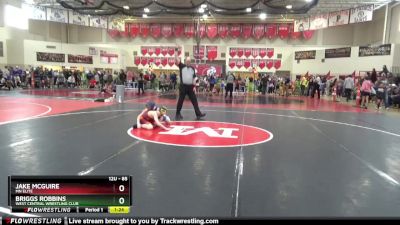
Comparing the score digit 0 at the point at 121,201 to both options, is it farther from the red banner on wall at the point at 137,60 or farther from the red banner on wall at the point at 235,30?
the red banner on wall at the point at 137,60

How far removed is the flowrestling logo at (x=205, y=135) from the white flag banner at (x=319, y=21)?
18.3 m

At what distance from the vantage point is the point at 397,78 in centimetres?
1644

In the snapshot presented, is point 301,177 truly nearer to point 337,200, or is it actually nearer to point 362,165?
point 337,200

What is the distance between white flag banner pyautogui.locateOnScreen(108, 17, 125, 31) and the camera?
88.6ft

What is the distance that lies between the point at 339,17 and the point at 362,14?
A: 1.68 metres

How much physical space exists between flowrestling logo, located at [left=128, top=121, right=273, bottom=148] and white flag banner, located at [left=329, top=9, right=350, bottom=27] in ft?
56.7

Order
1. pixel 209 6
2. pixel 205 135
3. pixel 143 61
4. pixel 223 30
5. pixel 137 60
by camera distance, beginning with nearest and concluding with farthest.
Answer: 1. pixel 205 135
2. pixel 209 6
3. pixel 223 30
4. pixel 143 61
5. pixel 137 60

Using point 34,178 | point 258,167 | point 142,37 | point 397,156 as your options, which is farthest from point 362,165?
point 142,37

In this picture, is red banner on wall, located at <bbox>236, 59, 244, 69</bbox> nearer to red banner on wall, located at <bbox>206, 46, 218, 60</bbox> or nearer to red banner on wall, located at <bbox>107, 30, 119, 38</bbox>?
red banner on wall, located at <bbox>206, 46, 218, 60</bbox>

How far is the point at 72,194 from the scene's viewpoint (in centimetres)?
203

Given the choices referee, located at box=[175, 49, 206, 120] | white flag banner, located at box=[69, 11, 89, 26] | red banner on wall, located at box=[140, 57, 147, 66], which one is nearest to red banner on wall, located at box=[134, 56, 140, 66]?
red banner on wall, located at box=[140, 57, 147, 66]

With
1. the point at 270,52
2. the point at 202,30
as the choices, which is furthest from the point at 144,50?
the point at 270,52

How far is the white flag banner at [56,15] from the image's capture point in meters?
22.8

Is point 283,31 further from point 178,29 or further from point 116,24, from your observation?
point 116,24
